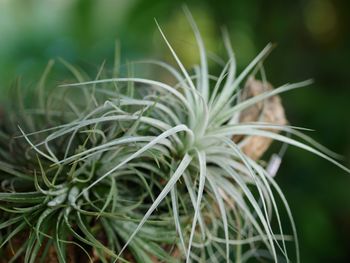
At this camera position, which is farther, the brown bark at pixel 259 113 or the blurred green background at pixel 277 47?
the blurred green background at pixel 277 47

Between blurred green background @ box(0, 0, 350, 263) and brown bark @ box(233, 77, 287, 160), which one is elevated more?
brown bark @ box(233, 77, 287, 160)

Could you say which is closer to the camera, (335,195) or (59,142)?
(59,142)

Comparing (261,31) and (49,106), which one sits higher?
(49,106)

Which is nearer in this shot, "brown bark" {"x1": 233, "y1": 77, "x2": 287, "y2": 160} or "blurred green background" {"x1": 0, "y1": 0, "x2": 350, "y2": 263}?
"brown bark" {"x1": 233, "y1": 77, "x2": 287, "y2": 160}

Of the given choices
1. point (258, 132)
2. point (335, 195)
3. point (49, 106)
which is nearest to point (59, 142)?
point (49, 106)

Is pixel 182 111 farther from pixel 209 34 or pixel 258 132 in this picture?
pixel 209 34

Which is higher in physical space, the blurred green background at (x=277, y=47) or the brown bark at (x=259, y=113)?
the brown bark at (x=259, y=113)

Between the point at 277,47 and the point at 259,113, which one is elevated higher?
the point at 259,113

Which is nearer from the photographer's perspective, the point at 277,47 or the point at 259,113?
the point at 259,113
